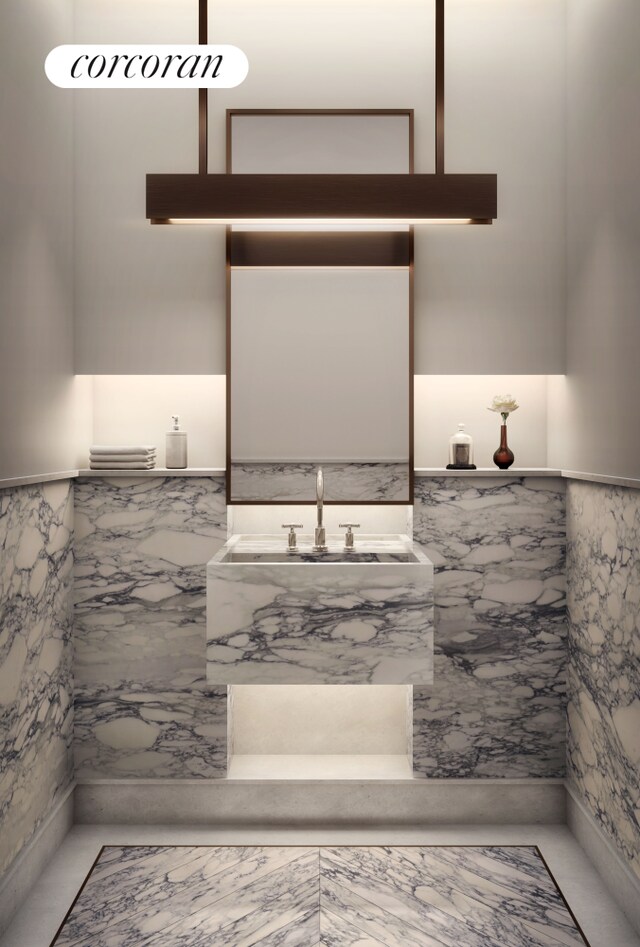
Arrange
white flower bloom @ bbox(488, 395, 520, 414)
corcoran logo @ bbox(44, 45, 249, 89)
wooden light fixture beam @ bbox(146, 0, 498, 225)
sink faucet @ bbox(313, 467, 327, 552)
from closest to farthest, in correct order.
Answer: corcoran logo @ bbox(44, 45, 249, 89)
wooden light fixture beam @ bbox(146, 0, 498, 225)
sink faucet @ bbox(313, 467, 327, 552)
white flower bloom @ bbox(488, 395, 520, 414)

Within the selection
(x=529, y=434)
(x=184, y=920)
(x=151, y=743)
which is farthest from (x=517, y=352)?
(x=184, y=920)

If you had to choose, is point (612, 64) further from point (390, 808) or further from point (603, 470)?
point (390, 808)

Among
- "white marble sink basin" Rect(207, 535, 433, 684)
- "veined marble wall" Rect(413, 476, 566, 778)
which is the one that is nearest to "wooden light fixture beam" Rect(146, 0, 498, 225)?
"veined marble wall" Rect(413, 476, 566, 778)

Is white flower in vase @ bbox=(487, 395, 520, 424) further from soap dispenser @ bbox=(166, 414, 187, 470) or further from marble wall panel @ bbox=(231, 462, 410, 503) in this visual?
soap dispenser @ bbox=(166, 414, 187, 470)

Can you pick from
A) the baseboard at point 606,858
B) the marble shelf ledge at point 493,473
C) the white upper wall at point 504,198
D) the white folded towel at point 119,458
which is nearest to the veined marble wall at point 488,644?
the marble shelf ledge at point 493,473

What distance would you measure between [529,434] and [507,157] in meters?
1.09

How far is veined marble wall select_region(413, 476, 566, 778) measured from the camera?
2857 millimetres

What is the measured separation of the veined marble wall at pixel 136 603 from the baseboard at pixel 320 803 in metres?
0.11

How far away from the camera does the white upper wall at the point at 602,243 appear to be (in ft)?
7.40

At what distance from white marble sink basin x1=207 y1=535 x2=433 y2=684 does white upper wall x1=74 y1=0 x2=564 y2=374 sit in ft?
3.21

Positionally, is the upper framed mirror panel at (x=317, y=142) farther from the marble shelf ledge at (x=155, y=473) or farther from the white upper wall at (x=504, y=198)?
the marble shelf ledge at (x=155, y=473)

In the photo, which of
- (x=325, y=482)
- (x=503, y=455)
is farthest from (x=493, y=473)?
(x=325, y=482)

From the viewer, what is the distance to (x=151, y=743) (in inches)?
113

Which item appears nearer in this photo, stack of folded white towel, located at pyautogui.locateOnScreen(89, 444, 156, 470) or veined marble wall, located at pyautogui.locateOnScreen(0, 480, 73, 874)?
veined marble wall, located at pyautogui.locateOnScreen(0, 480, 73, 874)
